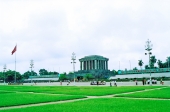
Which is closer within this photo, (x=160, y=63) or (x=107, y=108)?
(x=107, y=108)

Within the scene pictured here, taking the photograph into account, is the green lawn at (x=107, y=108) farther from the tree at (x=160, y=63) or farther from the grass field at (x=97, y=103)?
the tree at (x=160, y=63)

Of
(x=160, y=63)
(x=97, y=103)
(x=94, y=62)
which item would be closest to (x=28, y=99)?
(x=97, y=103)

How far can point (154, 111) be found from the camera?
13648mm

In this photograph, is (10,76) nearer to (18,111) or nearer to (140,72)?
(140,72)

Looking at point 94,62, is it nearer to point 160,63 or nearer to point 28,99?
point 160,63

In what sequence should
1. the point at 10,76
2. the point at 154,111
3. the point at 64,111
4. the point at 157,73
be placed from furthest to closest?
the point at 10,76, the point at 157,73, the point at 64,111, the point at 154,111

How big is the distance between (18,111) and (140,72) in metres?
117

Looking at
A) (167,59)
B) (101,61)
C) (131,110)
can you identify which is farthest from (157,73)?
(131,110)

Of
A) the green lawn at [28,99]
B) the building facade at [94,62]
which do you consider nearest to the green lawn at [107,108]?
the green lawn at [28,99]

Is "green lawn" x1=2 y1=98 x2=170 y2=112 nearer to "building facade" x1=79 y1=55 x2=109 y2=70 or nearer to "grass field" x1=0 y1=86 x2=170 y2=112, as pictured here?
"grass field" x1=0 y1=86 x2=170 y2=112

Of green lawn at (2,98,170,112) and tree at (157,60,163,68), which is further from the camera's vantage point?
tree at (157,60,163,68)

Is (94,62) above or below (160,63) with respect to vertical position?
above

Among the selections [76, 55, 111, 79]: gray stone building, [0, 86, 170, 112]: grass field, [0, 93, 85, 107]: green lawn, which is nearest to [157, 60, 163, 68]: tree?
[76, 55, 111, 79]: gray stone building

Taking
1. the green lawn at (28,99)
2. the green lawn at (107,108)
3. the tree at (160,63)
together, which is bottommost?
the green lawn at (28,99)
